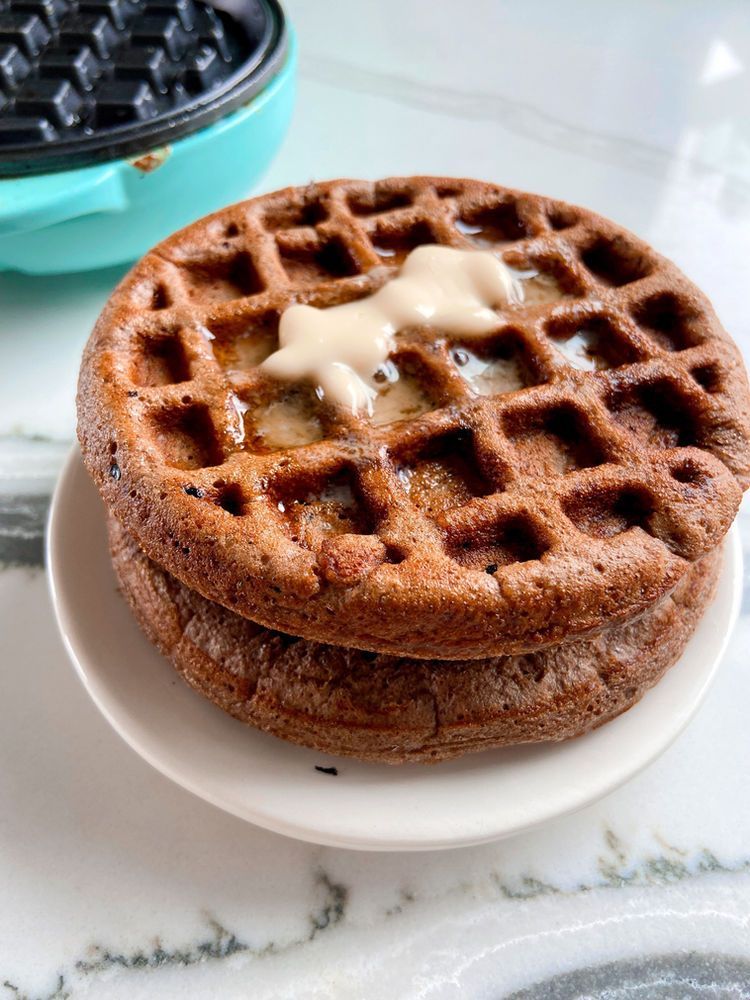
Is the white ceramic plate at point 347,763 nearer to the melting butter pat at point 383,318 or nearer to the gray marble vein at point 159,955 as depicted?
the gray marble vein at point 159,955

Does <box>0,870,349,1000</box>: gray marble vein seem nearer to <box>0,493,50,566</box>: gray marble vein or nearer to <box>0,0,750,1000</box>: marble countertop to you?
<box>0,0,750,1000</box>: marble countertop

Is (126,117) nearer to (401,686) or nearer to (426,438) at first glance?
(426,438)

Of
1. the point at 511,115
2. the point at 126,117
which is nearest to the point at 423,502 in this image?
the point at 126,117

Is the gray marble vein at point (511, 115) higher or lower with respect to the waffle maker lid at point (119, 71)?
lower

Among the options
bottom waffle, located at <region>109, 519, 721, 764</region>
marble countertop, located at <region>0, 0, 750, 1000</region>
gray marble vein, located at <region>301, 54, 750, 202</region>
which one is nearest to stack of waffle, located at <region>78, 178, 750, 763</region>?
bottom waffle, located at <region>109, 519, 721, 764</region>

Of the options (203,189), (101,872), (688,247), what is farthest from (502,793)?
(688,247)

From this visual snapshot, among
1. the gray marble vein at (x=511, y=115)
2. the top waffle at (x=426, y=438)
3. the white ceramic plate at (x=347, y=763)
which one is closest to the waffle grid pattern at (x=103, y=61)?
the top waffle at (x=426, y=438)

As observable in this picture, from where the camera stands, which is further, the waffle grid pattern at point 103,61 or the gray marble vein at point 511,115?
the gray marble vein at point 511,115
